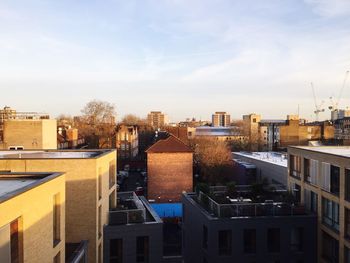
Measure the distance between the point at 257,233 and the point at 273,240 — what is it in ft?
4.05

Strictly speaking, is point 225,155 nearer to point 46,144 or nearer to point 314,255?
point 46,144

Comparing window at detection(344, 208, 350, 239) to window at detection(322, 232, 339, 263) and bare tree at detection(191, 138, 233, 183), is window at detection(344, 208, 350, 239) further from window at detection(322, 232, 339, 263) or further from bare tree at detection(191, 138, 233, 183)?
bare tree at detection(191, 138, 233, 183)

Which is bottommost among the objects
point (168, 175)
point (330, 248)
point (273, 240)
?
point (330, 248)

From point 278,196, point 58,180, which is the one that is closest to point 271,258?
point 278,196

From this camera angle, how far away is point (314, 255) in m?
23.5

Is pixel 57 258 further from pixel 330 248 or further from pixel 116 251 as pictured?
pixel 330 248

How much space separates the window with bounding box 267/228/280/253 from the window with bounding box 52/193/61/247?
14158mm

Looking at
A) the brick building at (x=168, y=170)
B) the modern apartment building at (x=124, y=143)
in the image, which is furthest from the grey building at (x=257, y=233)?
the modern apartment building at (x=124, y=143)

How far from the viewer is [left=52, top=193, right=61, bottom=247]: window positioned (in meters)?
12.8

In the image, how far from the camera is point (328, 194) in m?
22.6

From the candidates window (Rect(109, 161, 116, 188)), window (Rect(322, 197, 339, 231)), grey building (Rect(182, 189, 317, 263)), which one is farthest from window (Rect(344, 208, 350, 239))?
window (Rect(109, 161, 116, 188))

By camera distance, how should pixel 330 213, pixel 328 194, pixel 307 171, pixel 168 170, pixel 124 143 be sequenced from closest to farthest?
1. pixel 330 213
2. pixel 328 194
3. pixel 307 171
4. pixel 168 170
5. pixel 124 143

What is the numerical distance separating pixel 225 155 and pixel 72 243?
3722cm

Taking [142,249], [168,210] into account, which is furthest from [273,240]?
[168,210]
